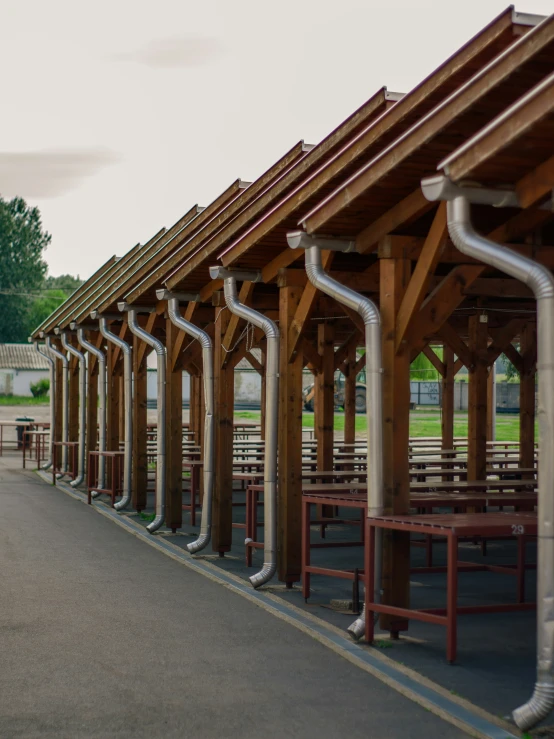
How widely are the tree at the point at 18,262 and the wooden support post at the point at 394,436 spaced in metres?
78.2

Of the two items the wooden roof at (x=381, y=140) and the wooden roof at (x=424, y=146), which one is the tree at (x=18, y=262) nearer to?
the wooden roof at (x=381, y=140)

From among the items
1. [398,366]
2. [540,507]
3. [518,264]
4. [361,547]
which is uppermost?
[518,264]

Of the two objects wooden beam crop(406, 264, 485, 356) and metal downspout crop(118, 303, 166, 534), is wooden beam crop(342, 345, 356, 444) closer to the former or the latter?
metal downspout crop(118, 303, 166, 534)

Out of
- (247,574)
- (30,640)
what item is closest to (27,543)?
(247,574)

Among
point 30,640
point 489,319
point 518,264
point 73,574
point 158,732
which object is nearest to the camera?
point 158,732

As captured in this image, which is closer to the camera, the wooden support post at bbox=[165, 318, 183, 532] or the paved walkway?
the paved walkway

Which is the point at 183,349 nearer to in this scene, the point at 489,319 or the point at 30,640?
the point at 489,319

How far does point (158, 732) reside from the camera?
18.0 ft

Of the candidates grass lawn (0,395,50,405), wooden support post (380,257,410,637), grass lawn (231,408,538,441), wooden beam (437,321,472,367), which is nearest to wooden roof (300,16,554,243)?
wooden support post (380,257,410,637)

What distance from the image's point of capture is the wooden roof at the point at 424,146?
240 inches

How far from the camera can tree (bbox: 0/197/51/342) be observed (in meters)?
83.6

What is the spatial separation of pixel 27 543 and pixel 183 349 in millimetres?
3136

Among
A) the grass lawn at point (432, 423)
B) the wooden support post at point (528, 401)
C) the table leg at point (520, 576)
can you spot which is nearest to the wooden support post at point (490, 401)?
the wooden support post at point (528, 401)

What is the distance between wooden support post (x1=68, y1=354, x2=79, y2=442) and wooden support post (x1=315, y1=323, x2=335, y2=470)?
8405mm
